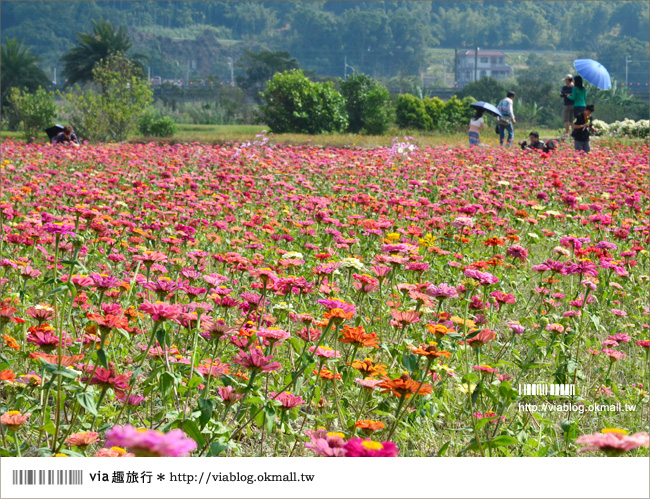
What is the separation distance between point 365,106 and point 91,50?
18.1 m

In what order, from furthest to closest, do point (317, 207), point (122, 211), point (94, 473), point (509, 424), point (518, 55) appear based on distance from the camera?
point (518, 55) < point (122, 211) < point (317, 207) < point (509, 424) < point (94, 473)

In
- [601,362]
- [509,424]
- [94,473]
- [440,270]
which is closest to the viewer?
[94,473]

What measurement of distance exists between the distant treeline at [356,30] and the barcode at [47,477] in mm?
43909

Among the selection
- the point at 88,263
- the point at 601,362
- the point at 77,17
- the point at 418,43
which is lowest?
the point at 601,362

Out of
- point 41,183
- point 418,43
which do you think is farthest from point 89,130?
point 418,43

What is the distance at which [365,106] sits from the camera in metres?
23.1

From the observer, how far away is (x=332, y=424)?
2.04m

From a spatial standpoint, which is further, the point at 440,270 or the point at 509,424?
the point at 440,270

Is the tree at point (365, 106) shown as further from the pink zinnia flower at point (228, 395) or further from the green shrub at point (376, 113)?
the pink zinnia flower at point (228, 395)

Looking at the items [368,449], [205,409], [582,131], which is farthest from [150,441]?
[582,131]

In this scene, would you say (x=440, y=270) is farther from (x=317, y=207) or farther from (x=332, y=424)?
(x=332, y=424)

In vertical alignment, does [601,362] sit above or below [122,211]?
below

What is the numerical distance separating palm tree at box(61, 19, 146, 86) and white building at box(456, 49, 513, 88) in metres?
55.5

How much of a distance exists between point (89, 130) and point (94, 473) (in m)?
18.0
